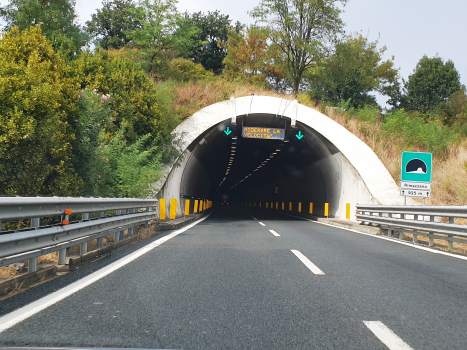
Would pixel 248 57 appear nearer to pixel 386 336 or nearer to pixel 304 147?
pixel 304 147

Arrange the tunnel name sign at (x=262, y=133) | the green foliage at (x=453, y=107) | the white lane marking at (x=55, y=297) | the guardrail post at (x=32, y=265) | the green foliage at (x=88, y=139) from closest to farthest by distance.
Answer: the white lane marking at (x=55, y=297) < the guardrail post at (x=32, y=265) < the green foliage at (x=88, y=139) < the tunnel name sign at (x=262, y=133) < the green foliage at (x=453, y=107)

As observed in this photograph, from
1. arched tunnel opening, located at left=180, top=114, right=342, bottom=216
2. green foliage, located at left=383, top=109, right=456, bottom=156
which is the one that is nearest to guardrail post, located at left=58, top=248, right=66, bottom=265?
arched tunnel opening, located at left=180, top=114, right=342, bottom=216

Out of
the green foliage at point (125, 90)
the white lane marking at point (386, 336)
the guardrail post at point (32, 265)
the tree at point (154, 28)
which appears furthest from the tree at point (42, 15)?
the white lane marking at point (386, 336)

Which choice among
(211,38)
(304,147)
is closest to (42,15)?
(304,147)

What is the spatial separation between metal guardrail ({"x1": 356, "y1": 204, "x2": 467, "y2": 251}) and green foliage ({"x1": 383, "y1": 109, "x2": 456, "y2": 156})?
28.2ft

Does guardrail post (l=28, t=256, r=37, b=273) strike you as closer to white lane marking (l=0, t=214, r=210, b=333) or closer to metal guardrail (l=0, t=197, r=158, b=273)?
metal guardrail (l=0, t=197, r=158, b=273)

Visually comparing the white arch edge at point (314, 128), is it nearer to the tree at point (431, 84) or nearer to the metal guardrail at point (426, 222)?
the metal guardrail at point (426, 222)

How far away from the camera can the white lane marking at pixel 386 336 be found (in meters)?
3.26

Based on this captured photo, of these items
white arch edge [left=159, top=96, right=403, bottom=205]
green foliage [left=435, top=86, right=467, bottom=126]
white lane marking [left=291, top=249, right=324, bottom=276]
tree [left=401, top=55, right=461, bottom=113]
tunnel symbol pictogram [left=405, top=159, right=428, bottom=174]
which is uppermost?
tree [left=401, top=55, right=461, bottom=113]

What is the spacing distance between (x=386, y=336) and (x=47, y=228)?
4.12 meters

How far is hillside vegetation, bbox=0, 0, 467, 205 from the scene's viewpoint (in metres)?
9.08

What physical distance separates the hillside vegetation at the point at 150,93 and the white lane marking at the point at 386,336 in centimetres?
749

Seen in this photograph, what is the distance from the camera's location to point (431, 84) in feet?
162

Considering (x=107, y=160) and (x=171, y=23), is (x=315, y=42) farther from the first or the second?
(x=107, y=160)
